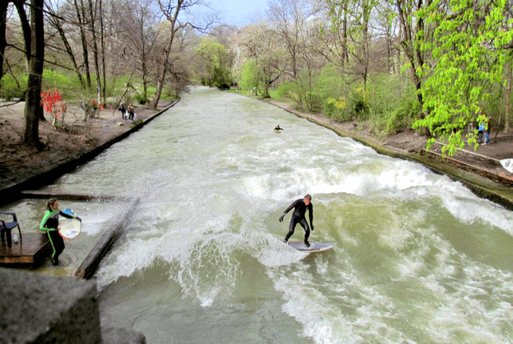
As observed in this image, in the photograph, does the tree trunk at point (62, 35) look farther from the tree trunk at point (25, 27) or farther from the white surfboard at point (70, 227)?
the white surfboard at point (70, 227)

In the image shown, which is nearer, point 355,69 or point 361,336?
point 361,336

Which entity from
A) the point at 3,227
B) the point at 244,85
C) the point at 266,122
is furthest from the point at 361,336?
the point at 244,85

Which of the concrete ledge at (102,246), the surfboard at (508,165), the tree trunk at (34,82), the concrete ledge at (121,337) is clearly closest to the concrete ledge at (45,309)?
the concrete ledge at (121,337)

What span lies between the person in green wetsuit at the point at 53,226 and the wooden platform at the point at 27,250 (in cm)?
20

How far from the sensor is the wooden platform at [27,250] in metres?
5.04

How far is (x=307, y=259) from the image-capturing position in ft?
21.1

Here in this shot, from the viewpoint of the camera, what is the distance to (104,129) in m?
18.0

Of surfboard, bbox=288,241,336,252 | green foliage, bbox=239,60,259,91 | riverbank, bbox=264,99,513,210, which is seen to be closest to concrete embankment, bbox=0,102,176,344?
surfboard, bbox=288,241,336,252

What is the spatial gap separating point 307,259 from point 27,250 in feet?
16.9

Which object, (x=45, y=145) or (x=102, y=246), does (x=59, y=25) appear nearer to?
(x=45, y=145)

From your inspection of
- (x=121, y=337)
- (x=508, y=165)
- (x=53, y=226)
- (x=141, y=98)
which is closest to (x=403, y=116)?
(x=508, y=165)

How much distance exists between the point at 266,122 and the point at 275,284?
19100 mm

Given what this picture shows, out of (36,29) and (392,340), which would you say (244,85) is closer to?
(36,29)

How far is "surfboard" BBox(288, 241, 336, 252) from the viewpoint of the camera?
6.50 meters
